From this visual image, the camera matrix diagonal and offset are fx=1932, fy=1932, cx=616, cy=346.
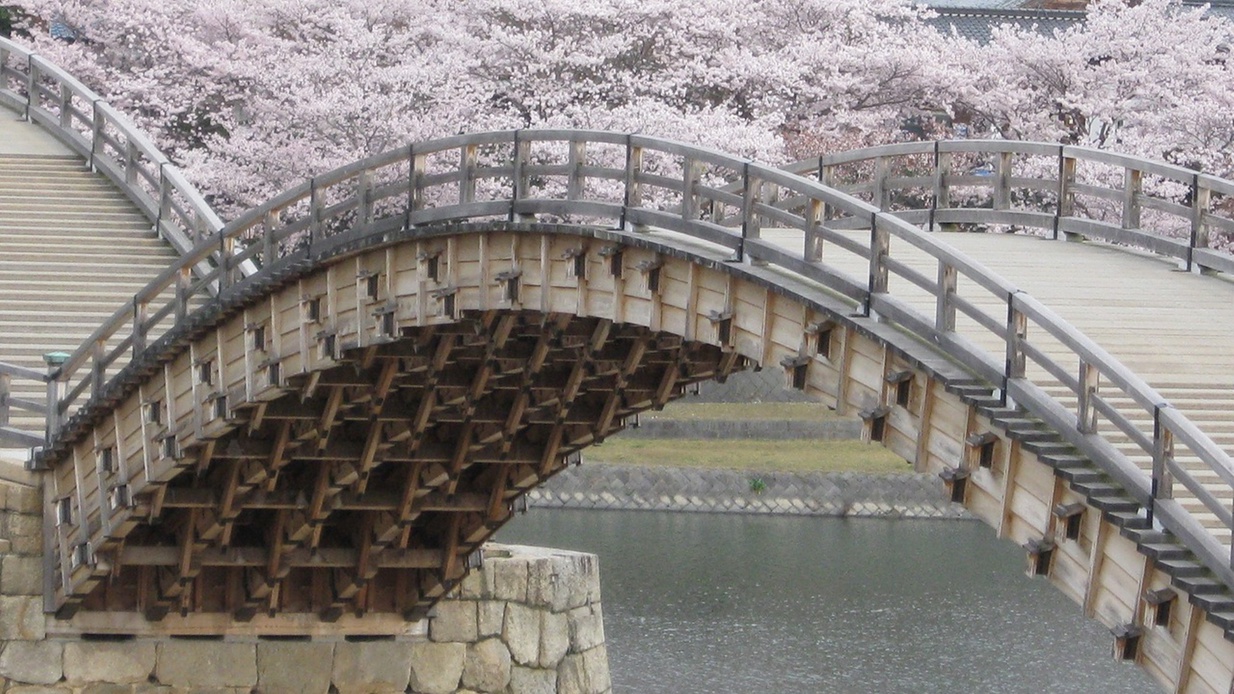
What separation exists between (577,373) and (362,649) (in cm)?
454

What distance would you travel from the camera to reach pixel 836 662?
23.9 m

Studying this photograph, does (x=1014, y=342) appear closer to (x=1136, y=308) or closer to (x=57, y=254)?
(x=1136, y=308)

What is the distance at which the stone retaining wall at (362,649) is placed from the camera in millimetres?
17234

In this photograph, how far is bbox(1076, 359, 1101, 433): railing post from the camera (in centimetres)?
916

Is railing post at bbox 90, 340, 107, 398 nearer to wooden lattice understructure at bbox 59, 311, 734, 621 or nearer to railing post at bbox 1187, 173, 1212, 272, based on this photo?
wooden lattice understructure at bbox 59, 311, 734, 621

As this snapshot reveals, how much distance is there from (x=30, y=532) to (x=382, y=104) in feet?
50.0

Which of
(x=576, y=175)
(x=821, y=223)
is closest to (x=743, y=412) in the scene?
(x=576, y=175)

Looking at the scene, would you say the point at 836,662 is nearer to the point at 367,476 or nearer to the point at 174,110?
the point at 367,476

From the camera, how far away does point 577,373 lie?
16078 mm

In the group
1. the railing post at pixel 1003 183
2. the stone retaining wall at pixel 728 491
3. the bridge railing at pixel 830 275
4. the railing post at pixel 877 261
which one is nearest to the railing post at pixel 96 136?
the bridge railing at pixel 830 275

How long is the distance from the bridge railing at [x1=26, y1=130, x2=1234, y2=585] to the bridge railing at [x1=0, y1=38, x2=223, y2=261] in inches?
123

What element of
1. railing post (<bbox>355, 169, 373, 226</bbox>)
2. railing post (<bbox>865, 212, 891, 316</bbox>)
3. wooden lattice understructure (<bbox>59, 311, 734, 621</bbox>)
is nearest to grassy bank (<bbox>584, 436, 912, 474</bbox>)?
wooden lattice understructure (<bbox>59, 311, 734, 621</bbox>)

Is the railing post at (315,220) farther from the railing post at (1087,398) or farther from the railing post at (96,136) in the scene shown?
the railing post at (96,136)

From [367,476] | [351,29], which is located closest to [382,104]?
[351,29]
